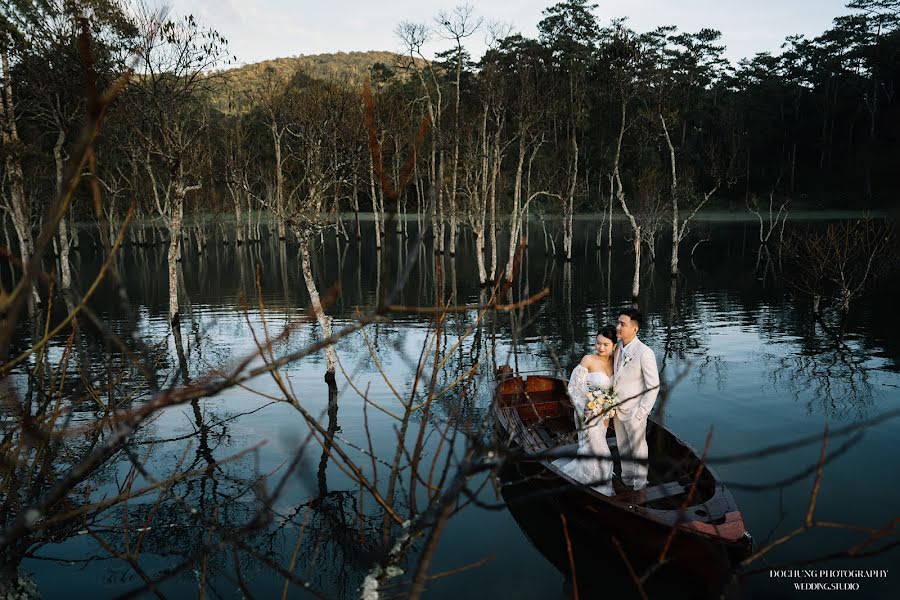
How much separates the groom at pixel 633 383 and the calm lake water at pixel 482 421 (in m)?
0.94

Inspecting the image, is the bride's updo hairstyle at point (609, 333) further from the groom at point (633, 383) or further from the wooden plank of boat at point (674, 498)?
the wooden plank of boat at point (674, 498)

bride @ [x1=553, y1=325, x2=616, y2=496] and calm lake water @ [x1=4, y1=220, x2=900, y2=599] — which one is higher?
bride @ [x1=553, y1=325, x2=616, y2=496]

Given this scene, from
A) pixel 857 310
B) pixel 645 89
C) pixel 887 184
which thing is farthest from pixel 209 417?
pixel 887 184

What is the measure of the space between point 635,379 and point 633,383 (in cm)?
6

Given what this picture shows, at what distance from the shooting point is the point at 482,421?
282 centimetres

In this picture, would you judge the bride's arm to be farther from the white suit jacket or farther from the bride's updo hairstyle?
the bride's updo hairstyle

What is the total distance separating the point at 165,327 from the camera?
21516 millimetres

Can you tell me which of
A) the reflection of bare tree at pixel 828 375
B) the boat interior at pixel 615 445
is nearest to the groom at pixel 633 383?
the boat interior at pixel 615 445

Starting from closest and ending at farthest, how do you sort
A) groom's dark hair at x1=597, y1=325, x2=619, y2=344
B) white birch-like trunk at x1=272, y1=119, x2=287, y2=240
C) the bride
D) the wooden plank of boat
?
1. the wooden plank of boat
2. the bride
3. groom's dark hair at x1=597, y1=325, x2=619, y2=344
4. white birch-like trunk at x1=272, y1=119, x2=287, y2=240

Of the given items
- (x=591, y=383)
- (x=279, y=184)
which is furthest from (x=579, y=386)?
(x=279, y=184)

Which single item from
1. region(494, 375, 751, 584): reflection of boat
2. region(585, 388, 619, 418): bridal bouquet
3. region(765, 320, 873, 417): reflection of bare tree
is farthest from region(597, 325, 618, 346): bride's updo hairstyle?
region(765, 320, 873, 417): reflection of bare tree

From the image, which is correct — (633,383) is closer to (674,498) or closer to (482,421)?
(674,498)

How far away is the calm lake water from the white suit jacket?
0.90m

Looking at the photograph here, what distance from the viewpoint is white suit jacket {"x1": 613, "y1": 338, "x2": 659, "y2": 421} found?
22.4 feet
